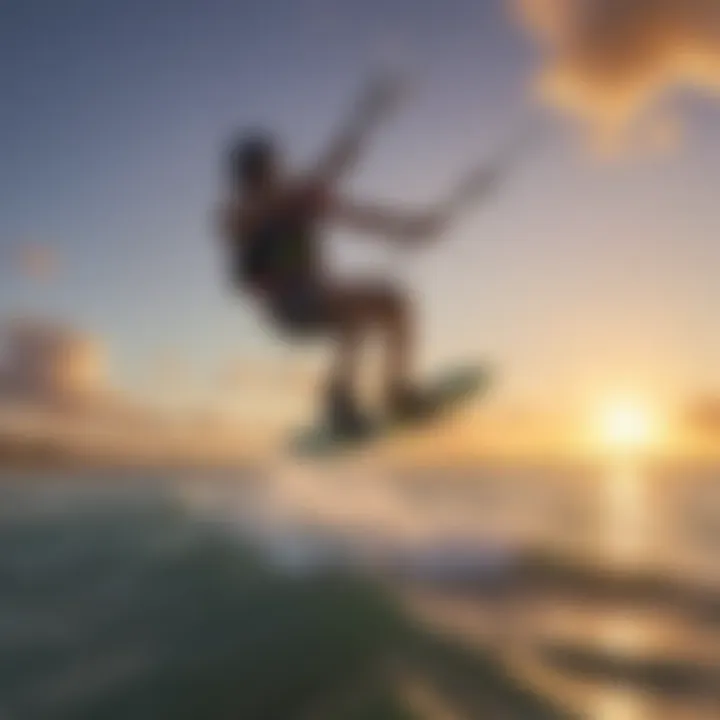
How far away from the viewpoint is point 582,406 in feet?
4.95

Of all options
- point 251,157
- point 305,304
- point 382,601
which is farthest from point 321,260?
point 382,601

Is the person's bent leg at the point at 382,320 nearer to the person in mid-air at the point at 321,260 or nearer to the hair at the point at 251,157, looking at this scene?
the person in mid-air at the point at 321,260

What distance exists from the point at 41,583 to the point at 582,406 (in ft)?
2.64

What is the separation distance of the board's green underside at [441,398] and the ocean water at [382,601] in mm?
53

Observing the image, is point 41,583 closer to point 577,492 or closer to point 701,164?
point 577,492

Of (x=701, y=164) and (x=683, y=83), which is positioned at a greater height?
(x=683, y=83)

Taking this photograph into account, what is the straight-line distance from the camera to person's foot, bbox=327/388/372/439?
149cm

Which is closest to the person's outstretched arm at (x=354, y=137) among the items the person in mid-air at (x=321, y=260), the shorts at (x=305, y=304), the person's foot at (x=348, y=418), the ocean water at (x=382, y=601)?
the person in mid-air at (x=321, y=260)

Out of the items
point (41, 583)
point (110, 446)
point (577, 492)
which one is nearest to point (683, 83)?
point (577, 492)

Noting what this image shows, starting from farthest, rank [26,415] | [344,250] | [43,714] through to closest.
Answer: [26,415], [344,250], [43,714]

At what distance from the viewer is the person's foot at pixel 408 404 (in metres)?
1.48

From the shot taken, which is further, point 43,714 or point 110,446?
point 110,446

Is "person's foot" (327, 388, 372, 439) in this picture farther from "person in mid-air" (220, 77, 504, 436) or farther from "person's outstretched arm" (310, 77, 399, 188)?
"person's outstretched arm" (310, 77, 399, 188)

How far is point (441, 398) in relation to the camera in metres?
1.49
